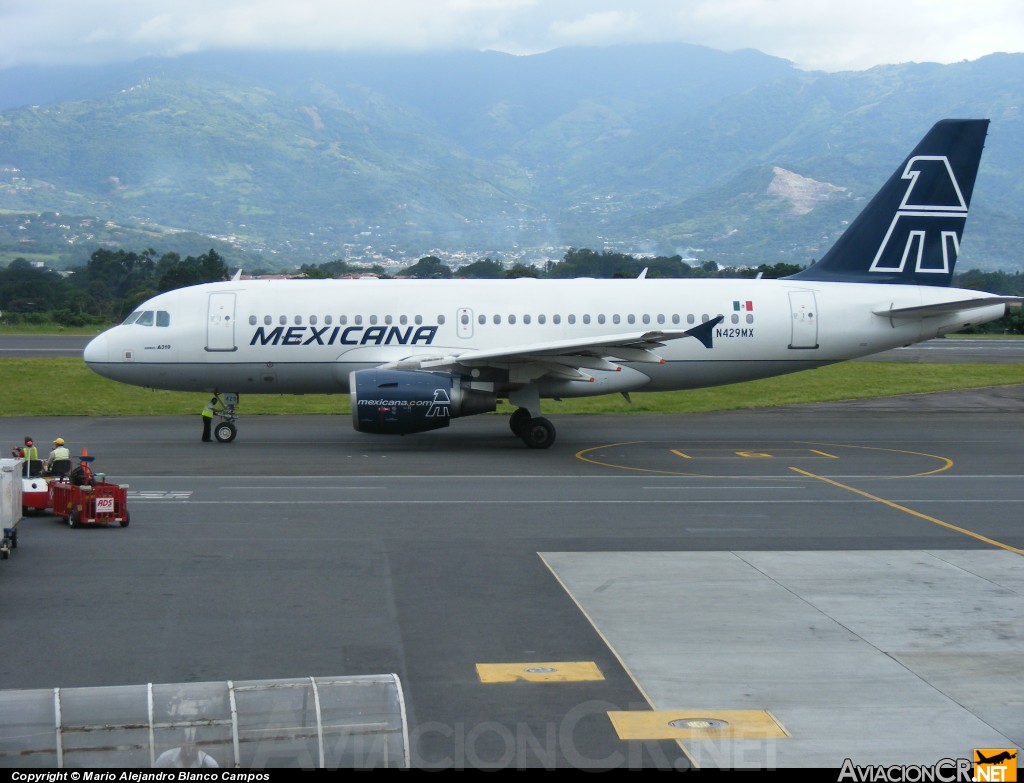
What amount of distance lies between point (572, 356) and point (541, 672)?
16.5 meters

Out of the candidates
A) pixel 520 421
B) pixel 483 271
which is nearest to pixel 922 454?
pixel 520 421

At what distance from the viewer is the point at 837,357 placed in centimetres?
3125

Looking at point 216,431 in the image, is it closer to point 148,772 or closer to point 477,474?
point 477,474

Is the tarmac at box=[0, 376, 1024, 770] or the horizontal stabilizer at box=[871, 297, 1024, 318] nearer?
the tarmac at box=[0, 376, 1024, 770]

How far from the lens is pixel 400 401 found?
1059 inches

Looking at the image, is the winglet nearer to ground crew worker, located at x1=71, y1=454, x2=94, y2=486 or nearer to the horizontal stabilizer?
the horizontal stabilizer

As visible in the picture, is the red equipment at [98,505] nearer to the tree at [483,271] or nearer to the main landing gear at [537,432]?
the main landing gear at [537,432]

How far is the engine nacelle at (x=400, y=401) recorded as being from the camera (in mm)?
26891

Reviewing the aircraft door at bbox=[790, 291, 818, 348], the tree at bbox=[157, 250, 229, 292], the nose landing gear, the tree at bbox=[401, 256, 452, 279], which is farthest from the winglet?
the tree at bbox=[401, 256, 452, 279]

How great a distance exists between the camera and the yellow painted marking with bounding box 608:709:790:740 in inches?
403

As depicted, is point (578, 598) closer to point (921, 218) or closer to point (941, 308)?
point (941, 308)

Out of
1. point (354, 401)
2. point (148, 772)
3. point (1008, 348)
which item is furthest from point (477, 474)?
point (1008, 348)

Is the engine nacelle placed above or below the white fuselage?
below

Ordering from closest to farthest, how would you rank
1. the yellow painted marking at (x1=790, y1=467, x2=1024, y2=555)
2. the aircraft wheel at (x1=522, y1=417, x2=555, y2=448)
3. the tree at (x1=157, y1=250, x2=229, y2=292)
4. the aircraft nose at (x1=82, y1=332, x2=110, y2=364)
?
the yellow painted marking at (x1=790, y1=467, x2=1024, y2=555) < the aircraft wheel at (x1=522, y1=417, x2=555, y2=448) < the aircraft nose at (x1=82, y1=332, x2=110, y2=364) < the tree at (x1=157, y1=250, x2=229, y2=292)
